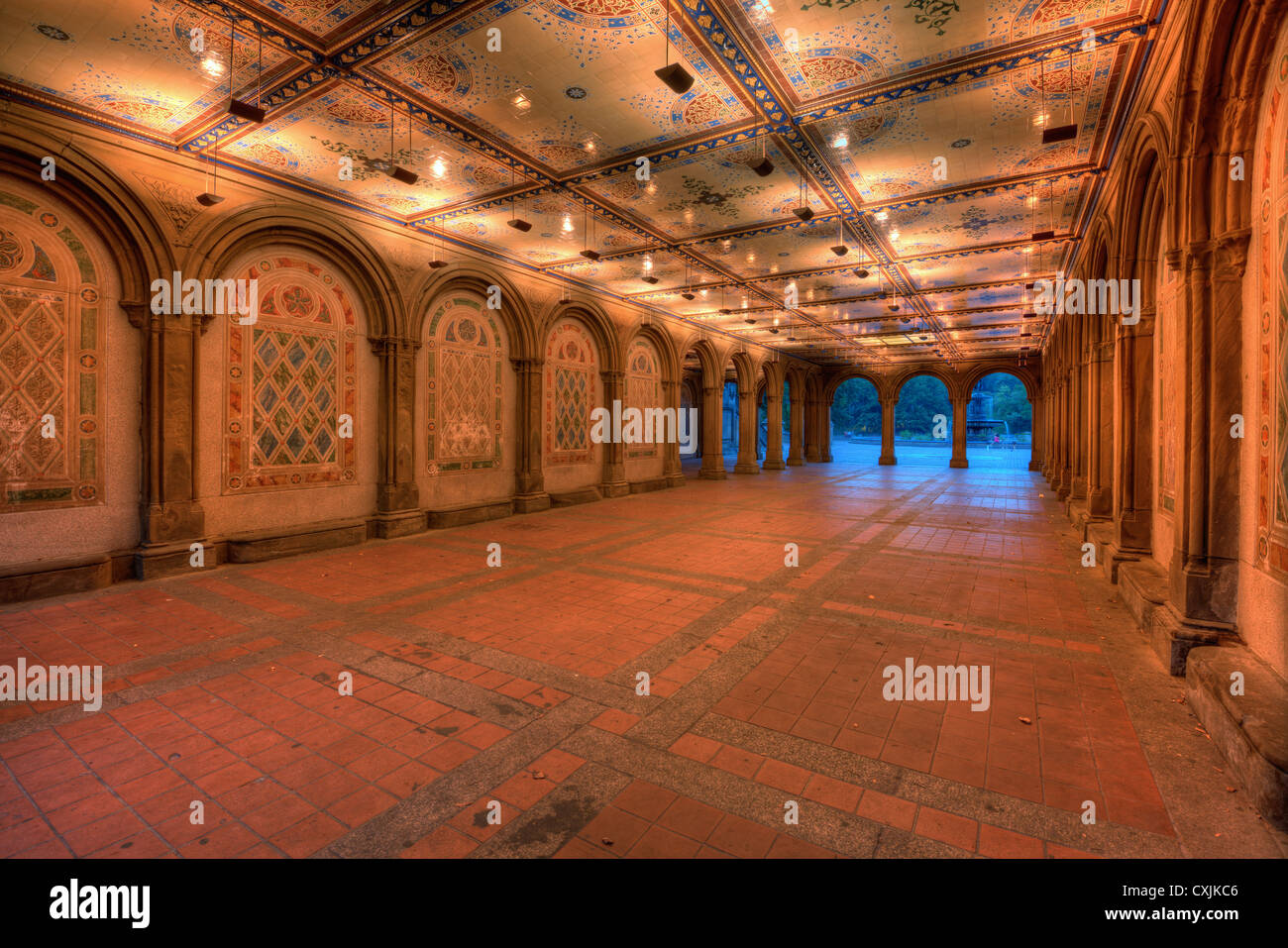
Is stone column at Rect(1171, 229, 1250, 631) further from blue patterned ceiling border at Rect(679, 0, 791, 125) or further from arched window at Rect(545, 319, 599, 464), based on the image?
arched window at Rect(545, 319, 599, 464)

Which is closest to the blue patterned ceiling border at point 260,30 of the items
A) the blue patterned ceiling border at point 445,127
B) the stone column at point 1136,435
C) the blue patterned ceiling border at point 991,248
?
the blue patterned ceiling border at point 445,127

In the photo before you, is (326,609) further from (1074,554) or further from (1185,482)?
(1074,554)

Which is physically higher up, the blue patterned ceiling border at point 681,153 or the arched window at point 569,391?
the blue patterned ceiling border at point 681,153

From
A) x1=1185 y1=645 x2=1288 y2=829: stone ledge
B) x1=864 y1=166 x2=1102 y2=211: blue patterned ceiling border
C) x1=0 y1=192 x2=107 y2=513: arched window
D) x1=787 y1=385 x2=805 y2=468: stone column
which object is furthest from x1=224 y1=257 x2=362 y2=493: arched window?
x1=787 y1=385 x2=805 y2=468: stone column

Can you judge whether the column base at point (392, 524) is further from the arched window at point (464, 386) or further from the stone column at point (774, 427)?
the stone column at point (774, 427)

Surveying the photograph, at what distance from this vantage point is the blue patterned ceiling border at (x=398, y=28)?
15.5ft

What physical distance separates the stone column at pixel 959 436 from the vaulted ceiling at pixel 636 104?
54.0 feet

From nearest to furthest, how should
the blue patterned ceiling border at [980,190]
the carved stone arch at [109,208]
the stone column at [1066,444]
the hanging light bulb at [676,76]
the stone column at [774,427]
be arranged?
the hanging light bulb at [676,76]
the carved stone arch at [109,208]
the blue patterned ceiling border at [980,190]
the stone column at [1066,444]
the stone column at [774,427]

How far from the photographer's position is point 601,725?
141 inches

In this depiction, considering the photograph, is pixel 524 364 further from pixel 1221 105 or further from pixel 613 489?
pixel 1221 105

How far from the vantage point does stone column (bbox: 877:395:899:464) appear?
26.3 m

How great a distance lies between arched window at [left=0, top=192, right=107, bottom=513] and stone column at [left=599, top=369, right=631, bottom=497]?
9635 millimetres

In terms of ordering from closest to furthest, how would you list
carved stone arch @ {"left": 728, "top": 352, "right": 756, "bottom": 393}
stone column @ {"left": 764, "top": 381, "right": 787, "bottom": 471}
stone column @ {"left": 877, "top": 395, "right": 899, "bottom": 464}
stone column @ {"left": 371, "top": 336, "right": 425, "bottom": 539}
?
stone column @ {"left": 371, "top": 336, "right": 425, "bottom": 539}, carved stone arch @ {"left": 728, "top": 352, "right": 756, "bottom": 393}, stone column @ {"left": 764, "top": 381, "right": 787, "bottom": 471}, stone column @ {"left": 877, "top": 395, "right": 899, "bottom": 464}

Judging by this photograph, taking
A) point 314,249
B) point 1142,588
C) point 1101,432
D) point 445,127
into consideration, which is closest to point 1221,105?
point 1142,588
